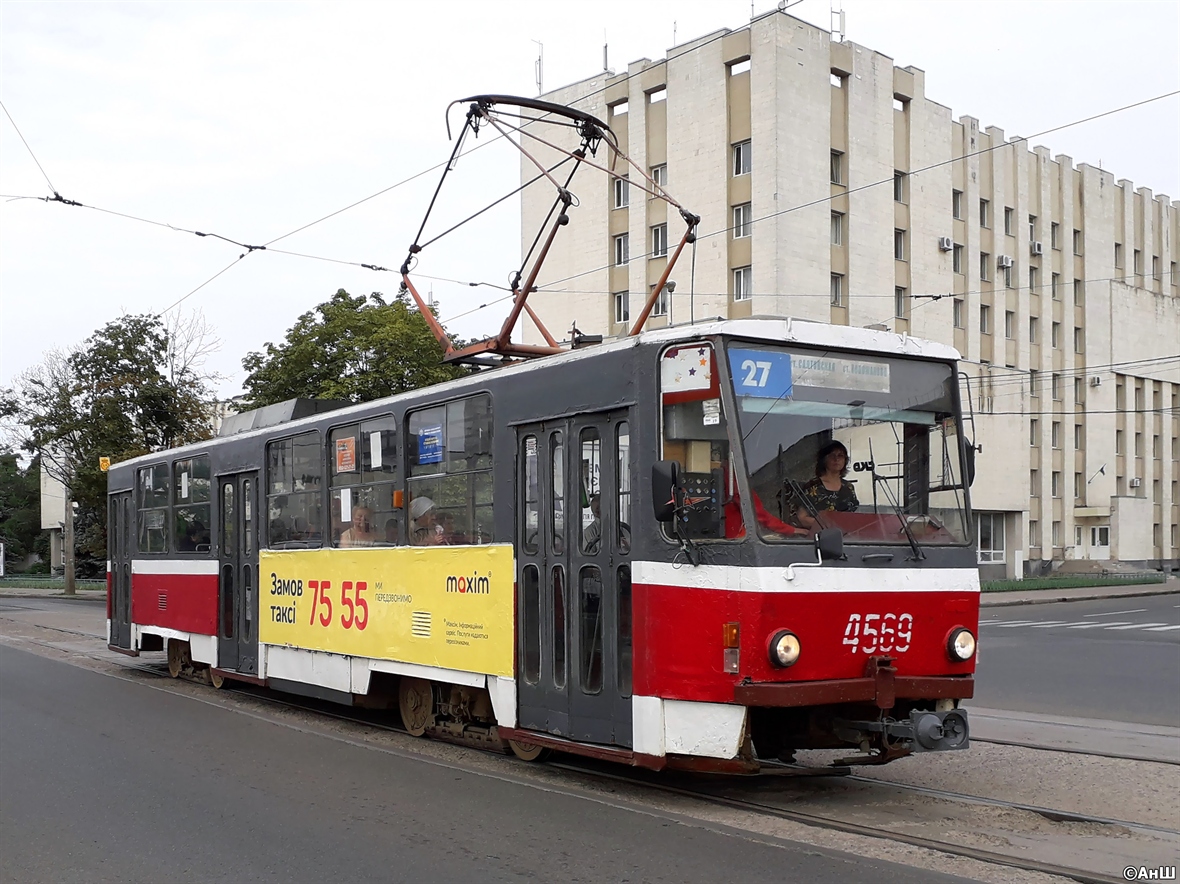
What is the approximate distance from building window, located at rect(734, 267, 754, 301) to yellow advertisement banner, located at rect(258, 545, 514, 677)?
26483mm

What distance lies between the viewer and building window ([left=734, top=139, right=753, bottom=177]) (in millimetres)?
38375

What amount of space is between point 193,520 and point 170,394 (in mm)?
30030

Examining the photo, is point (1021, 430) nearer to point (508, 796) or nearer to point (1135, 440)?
point (1135, 440)

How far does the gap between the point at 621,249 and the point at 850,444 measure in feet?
115

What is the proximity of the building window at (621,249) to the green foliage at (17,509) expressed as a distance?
62.8m

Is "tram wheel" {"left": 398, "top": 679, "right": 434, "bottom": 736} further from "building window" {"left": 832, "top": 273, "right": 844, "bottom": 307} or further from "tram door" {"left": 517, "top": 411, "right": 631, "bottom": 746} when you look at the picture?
"building window" {"left": 832, "top": 273, "right": 844, "bottom": 307}

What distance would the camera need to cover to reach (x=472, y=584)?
9.73 m

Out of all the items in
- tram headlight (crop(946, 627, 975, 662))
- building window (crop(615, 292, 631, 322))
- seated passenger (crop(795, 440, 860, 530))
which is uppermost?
building window (crop(615, 292, 631, 322))

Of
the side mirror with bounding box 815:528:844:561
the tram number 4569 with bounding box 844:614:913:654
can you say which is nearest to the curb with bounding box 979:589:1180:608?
the tram number 4569 with bounding box 844:614:913:654

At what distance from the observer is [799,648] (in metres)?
7.50

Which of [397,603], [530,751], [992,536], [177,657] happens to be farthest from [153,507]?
[992,536]

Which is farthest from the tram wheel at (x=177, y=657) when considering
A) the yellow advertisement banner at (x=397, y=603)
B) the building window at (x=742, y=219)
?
the building window at (x=742, y=219)

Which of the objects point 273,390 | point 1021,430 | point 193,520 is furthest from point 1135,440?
point 193,520

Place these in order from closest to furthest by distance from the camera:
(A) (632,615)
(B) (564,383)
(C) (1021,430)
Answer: (A) (632,615)
(B) (564,383)
(C) (1021,430)
